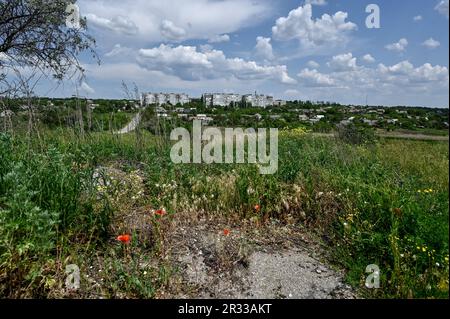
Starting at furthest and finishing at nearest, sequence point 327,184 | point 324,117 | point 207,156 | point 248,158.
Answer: point 324,117 → point 207,156 → point 248,158 → point 327,184

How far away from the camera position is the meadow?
8.07 ft

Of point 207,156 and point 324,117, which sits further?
point 324,117

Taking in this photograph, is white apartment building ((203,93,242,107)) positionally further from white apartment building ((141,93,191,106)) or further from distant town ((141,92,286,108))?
white apartment building ((141,93,191,106))

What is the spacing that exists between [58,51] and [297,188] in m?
6.80

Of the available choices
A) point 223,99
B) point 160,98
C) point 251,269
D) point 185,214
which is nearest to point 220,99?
point 223,99

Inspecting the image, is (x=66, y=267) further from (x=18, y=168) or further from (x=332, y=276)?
(x=332, y=276)

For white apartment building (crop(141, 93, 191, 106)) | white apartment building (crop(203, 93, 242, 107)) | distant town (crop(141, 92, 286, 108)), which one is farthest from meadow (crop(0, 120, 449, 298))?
white apartment building (crop(203, 93, 242, 107))

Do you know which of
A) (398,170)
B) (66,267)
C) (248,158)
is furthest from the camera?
(248,158)

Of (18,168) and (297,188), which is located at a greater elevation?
(18,168)

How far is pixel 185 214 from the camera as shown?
369 centimetres

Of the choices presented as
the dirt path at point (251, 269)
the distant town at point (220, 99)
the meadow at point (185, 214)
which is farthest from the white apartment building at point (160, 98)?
the dirt path at point (251, 269)

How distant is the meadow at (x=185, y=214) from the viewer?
8.07 feet
